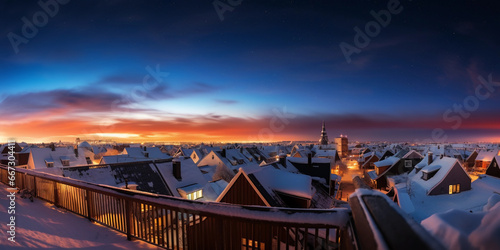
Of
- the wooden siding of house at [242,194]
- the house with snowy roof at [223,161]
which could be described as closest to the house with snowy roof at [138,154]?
the house with snowy roof at [223,161]

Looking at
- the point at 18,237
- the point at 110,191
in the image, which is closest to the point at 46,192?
the point at 18,237

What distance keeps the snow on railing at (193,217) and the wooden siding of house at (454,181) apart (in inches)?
946

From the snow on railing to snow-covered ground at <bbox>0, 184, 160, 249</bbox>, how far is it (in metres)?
0.23

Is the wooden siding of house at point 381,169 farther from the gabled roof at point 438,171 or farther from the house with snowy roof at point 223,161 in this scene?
the house with snowy roof at point 223,161

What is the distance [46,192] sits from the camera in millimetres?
8391

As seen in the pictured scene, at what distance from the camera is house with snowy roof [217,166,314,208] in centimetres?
1331

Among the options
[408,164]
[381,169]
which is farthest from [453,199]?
[381,169]

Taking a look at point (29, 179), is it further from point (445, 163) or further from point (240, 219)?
point (445, 163)

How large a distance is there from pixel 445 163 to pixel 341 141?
7778 centimetres

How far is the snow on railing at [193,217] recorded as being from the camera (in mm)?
2924

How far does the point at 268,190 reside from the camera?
1402cm

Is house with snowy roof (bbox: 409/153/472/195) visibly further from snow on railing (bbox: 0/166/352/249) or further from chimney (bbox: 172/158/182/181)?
chimney (bbox: 172/158/182/181)

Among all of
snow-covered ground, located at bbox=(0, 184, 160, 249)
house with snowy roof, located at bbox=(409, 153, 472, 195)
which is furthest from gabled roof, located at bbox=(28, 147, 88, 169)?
house with snowy roof, located at bbox=(409, 153, 472, 195)

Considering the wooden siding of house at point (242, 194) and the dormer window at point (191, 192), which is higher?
the wooden siding of house at point (242, 194)
